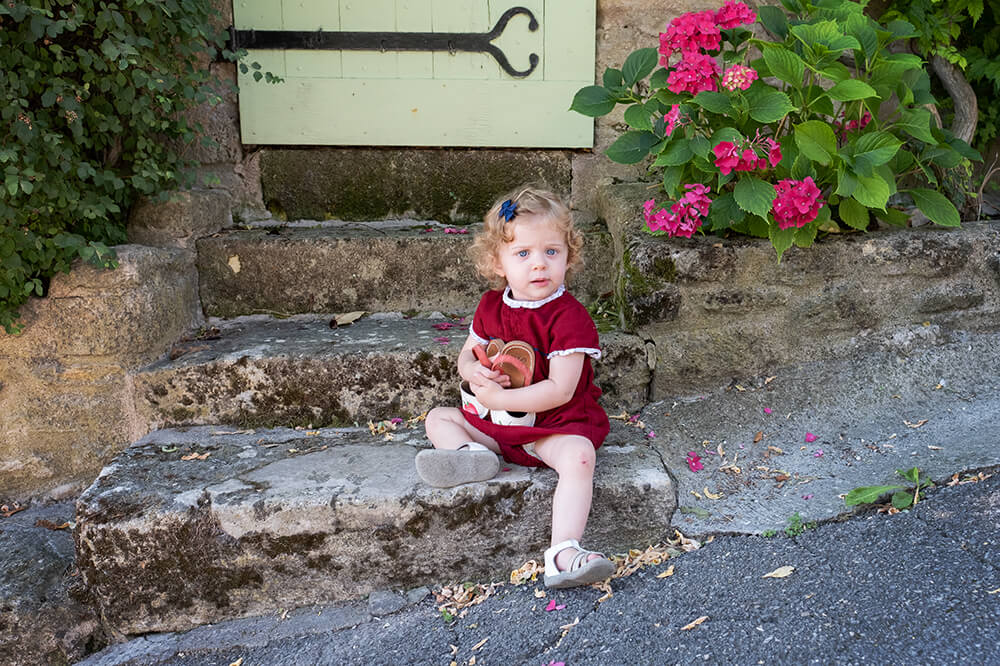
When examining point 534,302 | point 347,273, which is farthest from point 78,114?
point 534,302

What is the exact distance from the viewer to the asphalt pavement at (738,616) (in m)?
1.42

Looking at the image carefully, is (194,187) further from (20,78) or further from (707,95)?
(707,95)

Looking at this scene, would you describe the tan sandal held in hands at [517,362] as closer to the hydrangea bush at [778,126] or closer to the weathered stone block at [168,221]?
the hydrangea bush at [778,126]

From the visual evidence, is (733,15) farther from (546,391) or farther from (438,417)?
(438,417)

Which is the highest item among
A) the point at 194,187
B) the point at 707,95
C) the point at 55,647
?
the point at 707,95

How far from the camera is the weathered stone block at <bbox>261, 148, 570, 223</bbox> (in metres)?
2.90

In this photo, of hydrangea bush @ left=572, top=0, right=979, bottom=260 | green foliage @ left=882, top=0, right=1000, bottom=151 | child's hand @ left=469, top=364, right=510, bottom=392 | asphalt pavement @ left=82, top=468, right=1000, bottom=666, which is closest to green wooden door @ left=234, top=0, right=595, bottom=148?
hydrangea bush @ left=572, top=0, right=979, bottom=260

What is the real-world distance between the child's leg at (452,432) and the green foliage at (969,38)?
6.56 feet

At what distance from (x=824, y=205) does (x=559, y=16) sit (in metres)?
1.28

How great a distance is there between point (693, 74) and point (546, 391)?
100 cm

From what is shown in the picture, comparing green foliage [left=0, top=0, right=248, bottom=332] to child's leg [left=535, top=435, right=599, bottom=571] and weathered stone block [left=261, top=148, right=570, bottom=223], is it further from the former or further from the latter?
child's leg [left=535, top=435, right=599, bottom=571]

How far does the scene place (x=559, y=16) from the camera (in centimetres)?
285

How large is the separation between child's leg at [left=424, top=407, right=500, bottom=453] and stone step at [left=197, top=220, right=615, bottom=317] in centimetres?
72

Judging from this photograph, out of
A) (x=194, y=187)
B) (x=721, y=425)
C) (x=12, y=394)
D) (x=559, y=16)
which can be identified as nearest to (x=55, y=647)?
(x=12, y=394)
